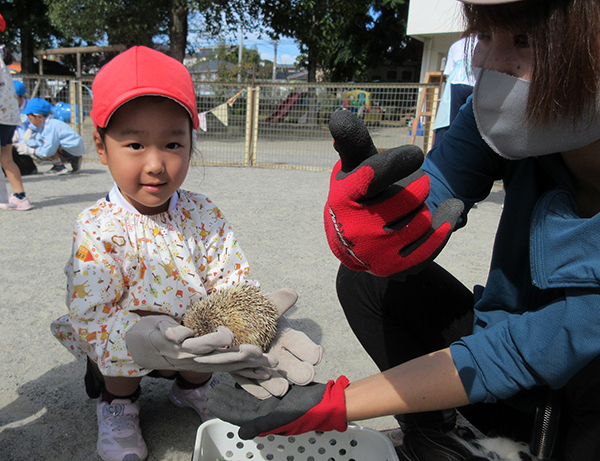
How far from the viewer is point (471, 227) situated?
428 centimetres

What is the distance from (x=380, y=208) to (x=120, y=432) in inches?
42.9

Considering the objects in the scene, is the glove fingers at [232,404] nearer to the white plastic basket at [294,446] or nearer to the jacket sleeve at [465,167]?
the white plastic basket at [294,446]

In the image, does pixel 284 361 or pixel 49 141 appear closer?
pixel 284 361

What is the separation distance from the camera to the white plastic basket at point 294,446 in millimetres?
1336

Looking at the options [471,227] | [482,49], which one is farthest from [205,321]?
[471,227]

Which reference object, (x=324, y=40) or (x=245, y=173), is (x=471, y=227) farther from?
(x=324, y=40)

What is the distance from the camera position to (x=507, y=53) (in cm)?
101

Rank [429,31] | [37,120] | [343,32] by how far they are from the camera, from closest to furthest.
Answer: [37,120] → [429,31] → [343,32]

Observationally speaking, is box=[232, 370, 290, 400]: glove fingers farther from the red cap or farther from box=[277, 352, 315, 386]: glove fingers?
the red cap

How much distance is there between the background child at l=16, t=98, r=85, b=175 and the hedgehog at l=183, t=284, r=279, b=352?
5.88 m

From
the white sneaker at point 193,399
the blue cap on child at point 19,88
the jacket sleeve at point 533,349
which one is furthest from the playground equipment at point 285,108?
the jacket sleeve at point 533,349

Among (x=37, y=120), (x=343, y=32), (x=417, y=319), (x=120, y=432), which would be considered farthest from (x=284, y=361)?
(x=343, y=32)

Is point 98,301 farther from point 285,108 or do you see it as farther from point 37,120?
point 285,108

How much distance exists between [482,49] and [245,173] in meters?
5.99
